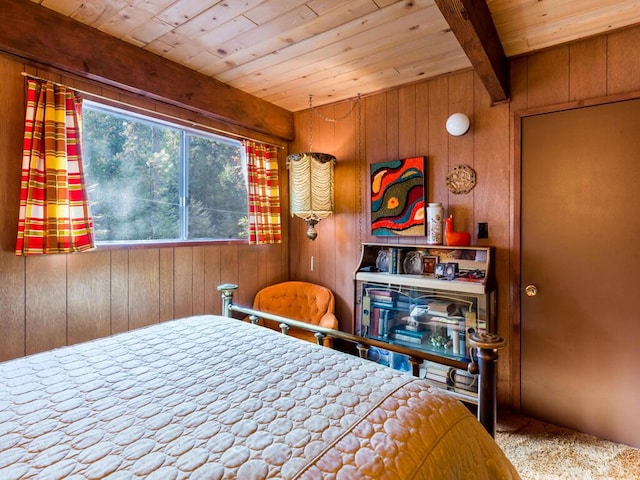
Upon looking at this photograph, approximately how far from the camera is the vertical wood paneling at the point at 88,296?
6.47 ft

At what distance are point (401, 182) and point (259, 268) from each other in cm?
152

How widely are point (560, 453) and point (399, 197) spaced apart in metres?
1.91

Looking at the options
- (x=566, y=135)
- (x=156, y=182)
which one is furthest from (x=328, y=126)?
(x=566, y=135)

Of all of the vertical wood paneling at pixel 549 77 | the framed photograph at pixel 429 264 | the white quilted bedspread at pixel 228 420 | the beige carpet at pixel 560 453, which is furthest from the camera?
the framed photograph at pixel 429 264

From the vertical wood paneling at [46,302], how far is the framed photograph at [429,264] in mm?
2399

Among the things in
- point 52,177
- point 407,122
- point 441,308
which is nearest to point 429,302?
point 441,308

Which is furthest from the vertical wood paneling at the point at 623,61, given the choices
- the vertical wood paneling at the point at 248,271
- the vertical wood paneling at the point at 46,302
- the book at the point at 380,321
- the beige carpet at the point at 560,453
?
the vertical wood paneling at the point at 46,302

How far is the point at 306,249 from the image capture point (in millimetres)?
3291

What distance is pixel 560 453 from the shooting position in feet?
6.07

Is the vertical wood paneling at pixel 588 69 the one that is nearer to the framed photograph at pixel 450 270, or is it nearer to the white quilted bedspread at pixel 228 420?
the framed photograph at pixel 450 270

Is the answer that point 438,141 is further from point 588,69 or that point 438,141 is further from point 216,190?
point 216,190

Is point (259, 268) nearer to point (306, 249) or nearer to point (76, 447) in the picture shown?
point (306, 249)

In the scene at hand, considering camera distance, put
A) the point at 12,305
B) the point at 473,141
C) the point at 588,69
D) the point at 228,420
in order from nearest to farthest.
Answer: the point at 228,420, the point at 12,305, the point at 588,69, the point at 473,141

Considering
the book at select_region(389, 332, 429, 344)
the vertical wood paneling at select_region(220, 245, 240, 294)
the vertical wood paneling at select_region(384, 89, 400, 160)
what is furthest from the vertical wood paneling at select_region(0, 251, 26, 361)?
the vertical wood paneling at select_region(384, 89, 400, 160)
